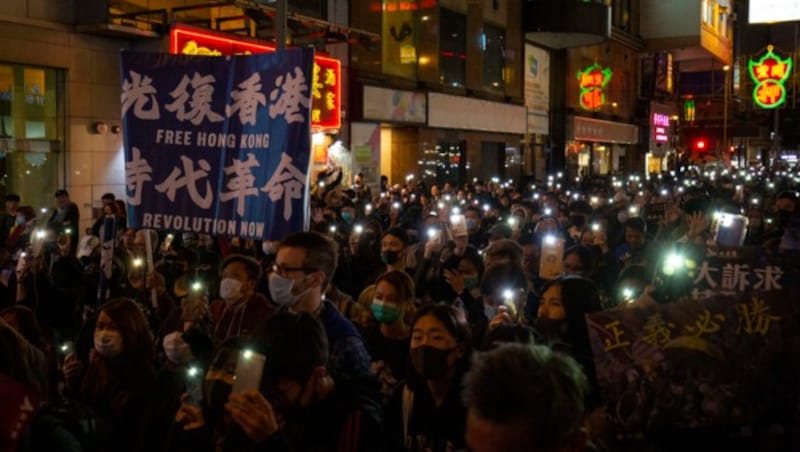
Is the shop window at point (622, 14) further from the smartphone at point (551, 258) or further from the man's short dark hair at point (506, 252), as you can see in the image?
the man's short dark hair at point (506, 252)

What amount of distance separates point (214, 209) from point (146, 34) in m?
11.9

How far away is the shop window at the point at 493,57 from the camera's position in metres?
30.4

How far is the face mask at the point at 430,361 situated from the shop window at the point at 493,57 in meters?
27.0

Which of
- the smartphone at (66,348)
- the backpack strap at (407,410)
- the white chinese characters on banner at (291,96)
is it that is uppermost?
the white chinese characters on banner at (291,96)

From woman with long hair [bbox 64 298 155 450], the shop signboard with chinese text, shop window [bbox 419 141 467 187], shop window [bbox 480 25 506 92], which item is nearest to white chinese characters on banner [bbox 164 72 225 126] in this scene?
woman with long hair [bbox 64 298 155 450]

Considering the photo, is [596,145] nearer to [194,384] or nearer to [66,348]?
[66,348]

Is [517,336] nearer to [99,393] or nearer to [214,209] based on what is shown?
[99,393]

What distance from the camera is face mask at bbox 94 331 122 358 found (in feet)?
13.9

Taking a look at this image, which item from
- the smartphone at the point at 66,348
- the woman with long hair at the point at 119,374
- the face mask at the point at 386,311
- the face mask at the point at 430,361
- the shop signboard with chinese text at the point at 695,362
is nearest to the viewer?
the shop signboard with chinese text at the point at 695,362

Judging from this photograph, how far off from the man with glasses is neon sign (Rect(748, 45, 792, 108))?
2694 centimetres

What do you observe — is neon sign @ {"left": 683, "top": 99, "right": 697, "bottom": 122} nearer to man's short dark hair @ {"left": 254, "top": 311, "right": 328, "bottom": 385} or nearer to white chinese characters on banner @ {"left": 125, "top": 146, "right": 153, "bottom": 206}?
white chinese characters on banner @ {"left": 125, "top": 146, "right": 153, "bottom": 206}

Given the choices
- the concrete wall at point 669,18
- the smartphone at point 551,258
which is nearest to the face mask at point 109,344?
the smartphone at point 551,258

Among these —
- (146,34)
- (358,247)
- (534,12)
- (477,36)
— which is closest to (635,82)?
(534,12)

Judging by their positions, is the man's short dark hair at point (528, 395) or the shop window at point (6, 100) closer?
the man's short dark hair at point (528, 395)
